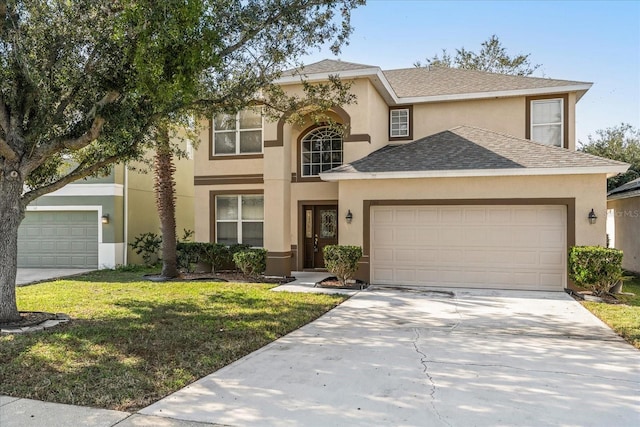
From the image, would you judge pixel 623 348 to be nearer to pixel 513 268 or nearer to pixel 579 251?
pixel 579 251

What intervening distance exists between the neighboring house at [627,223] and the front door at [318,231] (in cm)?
969

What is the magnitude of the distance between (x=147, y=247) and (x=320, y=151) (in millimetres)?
7749

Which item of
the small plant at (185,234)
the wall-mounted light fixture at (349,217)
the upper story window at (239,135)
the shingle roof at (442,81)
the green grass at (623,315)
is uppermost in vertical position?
the shingle roof at (442,81)

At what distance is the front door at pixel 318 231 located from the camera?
1498 cm

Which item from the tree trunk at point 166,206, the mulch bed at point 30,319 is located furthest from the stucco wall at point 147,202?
the mulch bed at point 30,319

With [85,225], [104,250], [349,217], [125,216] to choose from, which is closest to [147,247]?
[125,216]

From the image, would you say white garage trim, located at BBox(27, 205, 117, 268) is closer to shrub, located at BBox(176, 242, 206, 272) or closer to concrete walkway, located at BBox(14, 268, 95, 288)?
concrete walkway, located at BBox(14, 268, 95, 288)

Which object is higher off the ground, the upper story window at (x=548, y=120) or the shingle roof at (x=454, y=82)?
the shingle roof at (x=454, y=82)

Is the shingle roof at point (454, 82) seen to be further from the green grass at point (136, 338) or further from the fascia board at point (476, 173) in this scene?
the green grass at point (136, 338)

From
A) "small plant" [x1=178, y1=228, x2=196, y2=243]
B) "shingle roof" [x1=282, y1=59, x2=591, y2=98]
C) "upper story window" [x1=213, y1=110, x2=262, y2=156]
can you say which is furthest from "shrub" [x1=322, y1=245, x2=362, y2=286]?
"small plant" [x1=178, y1=228, x2=196, y2=243]

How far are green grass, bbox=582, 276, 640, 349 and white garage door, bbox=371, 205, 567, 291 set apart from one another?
1.66 metres

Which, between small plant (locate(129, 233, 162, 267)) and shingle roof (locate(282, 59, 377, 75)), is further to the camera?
small plant (locate(129, 233, 162, 267))

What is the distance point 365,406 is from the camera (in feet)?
14.5

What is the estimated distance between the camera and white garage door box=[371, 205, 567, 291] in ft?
37.8
